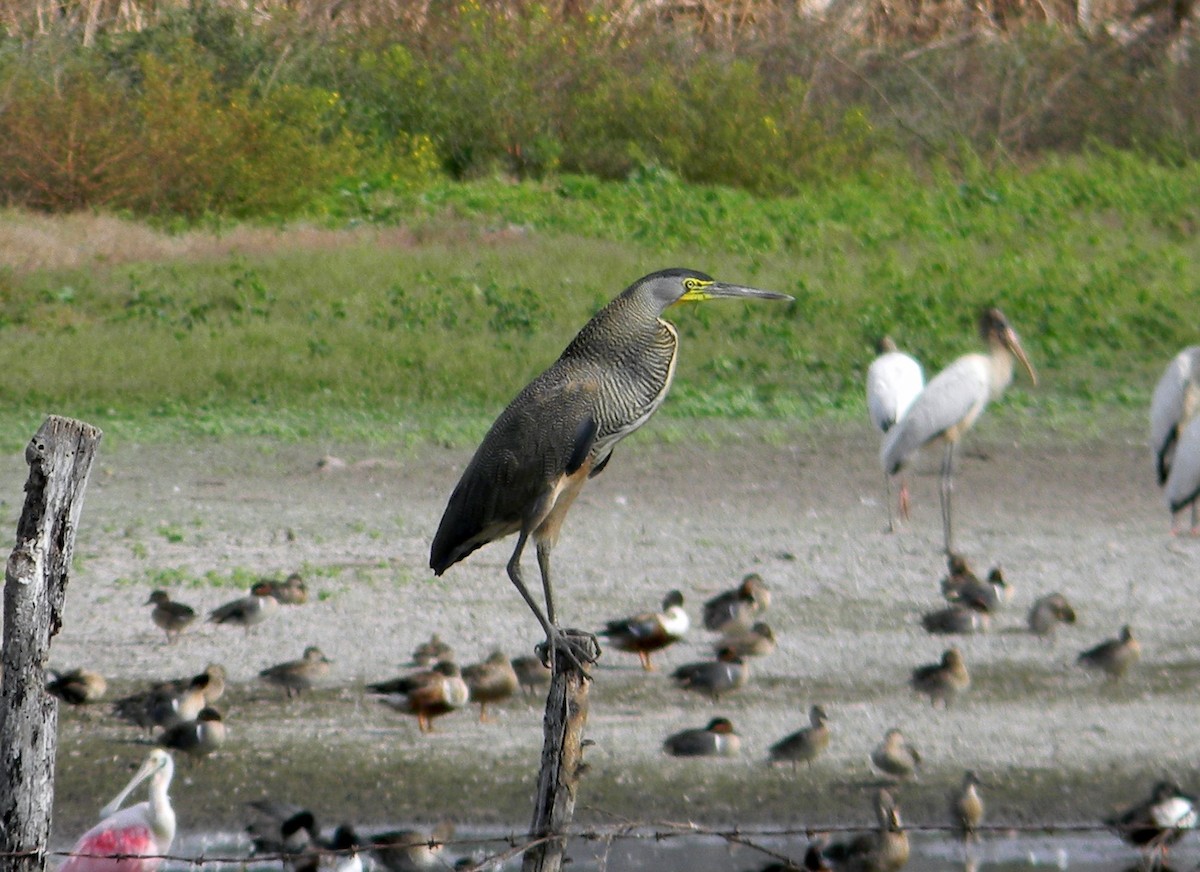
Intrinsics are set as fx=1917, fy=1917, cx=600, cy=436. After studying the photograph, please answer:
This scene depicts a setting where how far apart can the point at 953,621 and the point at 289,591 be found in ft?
10.2

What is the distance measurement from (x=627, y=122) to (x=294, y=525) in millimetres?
14258

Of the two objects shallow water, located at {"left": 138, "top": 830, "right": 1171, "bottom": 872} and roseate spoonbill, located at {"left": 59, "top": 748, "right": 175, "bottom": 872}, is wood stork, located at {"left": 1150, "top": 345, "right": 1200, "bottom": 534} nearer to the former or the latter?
shallow water, located at {"left": 138, "top": 830, "right": 1171, "bottom": 872}

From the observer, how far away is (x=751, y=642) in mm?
8359

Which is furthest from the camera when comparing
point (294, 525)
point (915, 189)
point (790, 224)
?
point (915, 189)

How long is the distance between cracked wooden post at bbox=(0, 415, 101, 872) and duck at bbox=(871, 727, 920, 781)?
375cm

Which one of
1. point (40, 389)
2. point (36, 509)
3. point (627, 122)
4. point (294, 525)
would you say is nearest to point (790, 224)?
point (627, 122)

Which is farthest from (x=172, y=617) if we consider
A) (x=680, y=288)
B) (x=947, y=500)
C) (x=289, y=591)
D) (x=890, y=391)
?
(x=890, y=391)

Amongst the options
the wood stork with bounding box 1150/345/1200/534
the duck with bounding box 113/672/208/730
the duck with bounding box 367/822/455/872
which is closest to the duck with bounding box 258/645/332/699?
the duck with bounding box 113/672/208/730

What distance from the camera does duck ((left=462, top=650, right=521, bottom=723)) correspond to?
773cm

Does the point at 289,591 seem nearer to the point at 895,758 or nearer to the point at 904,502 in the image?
the point at 895,758

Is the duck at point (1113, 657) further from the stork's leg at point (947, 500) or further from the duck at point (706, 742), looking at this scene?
the stork's leg at point (947, 500)

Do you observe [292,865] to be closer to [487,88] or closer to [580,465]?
[580,465]

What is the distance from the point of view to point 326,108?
24.0 metres

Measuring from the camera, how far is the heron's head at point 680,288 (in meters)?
6.43
